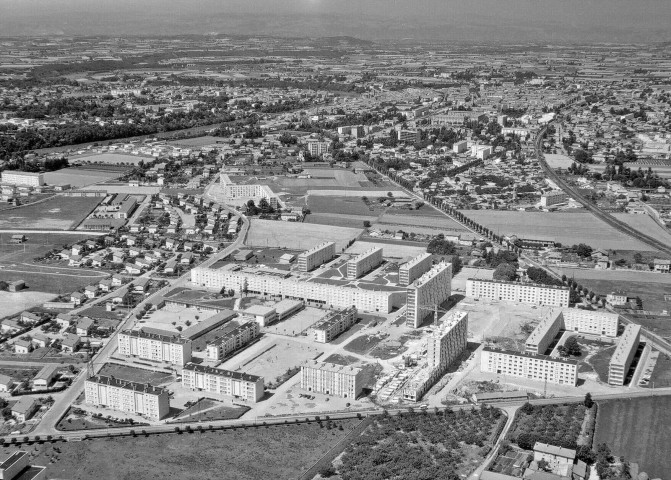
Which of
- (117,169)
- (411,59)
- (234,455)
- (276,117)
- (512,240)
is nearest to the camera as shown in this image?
(234,455)

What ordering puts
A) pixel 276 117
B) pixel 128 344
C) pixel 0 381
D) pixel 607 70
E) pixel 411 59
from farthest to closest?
pixel 411 59
pixel 607 70
pixel 276 117
pixel 128 344
pixel 0 381

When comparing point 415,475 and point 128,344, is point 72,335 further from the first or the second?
point 415,475

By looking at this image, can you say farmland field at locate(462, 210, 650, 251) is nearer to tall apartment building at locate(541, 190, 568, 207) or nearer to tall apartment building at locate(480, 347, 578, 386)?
tall apartment building at locate(541, 190, 568, 207)

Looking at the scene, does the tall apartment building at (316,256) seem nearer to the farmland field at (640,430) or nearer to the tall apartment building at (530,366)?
the tall apartment building at (530,366)

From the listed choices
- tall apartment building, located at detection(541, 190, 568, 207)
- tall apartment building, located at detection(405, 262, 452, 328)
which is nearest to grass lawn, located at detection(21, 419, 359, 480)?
tall apartment building, located at detection(405, 262, 452, 328)

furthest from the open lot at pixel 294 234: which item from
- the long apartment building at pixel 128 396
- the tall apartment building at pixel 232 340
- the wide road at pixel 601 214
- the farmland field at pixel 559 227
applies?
the long apartment building at pixel 128 396

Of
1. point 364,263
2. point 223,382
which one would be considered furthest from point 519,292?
point 223,382

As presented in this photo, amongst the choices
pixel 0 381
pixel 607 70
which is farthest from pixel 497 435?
pixel 607 70
